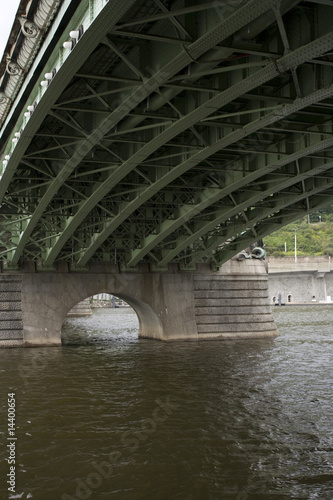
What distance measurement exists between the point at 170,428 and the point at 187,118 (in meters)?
6.30

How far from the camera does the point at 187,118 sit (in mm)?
11453

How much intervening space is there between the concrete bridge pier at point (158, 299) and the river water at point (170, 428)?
4316mm

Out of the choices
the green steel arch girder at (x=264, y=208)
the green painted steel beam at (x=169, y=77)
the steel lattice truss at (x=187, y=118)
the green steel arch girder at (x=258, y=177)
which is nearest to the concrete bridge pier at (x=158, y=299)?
the steel lattice truss at (x=187, y=118)

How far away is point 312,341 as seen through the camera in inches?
1061

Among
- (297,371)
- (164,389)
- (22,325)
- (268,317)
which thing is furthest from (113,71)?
(268,317)

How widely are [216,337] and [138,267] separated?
16.8 ft

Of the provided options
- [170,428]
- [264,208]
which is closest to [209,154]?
[170,428]

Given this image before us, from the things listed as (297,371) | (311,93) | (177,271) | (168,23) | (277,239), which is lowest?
(297,371)

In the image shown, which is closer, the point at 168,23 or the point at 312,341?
the point at 168,23

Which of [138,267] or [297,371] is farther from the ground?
[138,267]

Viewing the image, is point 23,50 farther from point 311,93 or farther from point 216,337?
point 216,337

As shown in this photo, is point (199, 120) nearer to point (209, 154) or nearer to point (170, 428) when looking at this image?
point (209, 154)

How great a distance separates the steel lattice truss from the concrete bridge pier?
5.19ft

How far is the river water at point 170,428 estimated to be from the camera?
8133 millimetres
